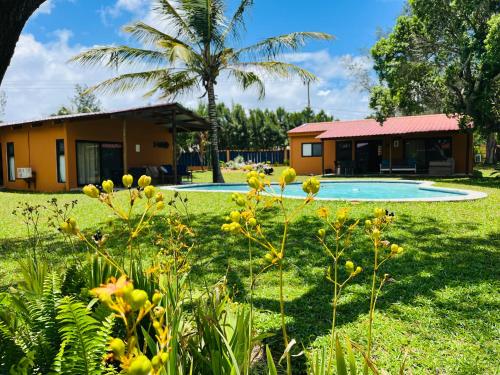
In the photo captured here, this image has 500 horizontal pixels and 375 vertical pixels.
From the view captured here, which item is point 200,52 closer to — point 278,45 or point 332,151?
point 278,45

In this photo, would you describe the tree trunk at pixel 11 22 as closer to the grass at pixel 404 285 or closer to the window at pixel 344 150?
the grass at pixel 404 285

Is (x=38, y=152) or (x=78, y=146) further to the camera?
(x=78, y=146)

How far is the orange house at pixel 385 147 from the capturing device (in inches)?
837

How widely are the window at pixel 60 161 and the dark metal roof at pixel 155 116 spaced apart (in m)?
1.04

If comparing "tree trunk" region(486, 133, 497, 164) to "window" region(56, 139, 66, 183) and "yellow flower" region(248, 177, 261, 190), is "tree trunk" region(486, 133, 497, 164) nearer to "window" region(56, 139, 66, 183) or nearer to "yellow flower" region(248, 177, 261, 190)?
"window" region(56, 139, 66, 183)

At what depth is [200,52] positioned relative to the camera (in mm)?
16484

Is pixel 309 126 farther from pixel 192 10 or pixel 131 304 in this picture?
pixel 131 304

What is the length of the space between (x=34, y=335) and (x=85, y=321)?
1.45 feet

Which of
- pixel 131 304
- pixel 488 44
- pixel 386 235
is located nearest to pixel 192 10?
pixel 488 44

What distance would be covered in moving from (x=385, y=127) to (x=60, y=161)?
56.9ft

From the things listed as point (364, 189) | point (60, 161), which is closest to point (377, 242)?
point (364, 189)

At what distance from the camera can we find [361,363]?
2520 mm

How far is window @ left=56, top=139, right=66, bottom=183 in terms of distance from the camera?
1580 centimetres

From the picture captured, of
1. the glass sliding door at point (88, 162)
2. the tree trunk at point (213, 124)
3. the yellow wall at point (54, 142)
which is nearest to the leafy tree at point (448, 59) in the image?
the tree trunk at point (213, 124)
